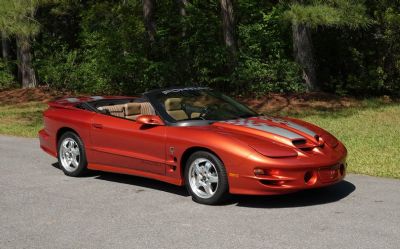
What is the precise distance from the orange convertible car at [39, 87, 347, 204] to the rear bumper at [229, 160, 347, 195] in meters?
0.01

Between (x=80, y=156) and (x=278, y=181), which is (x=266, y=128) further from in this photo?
(x=80, y=156)

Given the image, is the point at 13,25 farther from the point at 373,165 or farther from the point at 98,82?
the point at 373,165

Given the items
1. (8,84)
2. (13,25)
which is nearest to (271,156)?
(13,25)

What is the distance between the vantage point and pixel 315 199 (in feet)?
23.7

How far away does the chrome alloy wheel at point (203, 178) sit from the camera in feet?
23.1

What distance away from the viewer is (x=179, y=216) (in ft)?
21.7

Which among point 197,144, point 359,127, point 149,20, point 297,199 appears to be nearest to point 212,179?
point 197,144

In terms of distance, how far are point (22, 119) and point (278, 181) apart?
1304 cm

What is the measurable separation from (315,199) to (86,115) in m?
3.37

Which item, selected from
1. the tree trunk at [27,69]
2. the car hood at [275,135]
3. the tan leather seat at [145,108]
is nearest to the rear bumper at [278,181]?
the car hood at [275,135]

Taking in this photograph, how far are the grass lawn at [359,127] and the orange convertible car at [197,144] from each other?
6.73 ft

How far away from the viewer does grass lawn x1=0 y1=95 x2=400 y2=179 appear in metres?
9.50

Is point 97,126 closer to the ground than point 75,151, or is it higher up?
higher up

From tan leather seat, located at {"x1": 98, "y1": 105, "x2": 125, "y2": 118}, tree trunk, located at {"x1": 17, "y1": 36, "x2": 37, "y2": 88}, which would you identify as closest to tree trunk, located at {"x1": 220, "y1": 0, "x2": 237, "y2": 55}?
tree trunk, located at {"x1": 17, "y1": 36, "x2": 37, "y2": 88}
